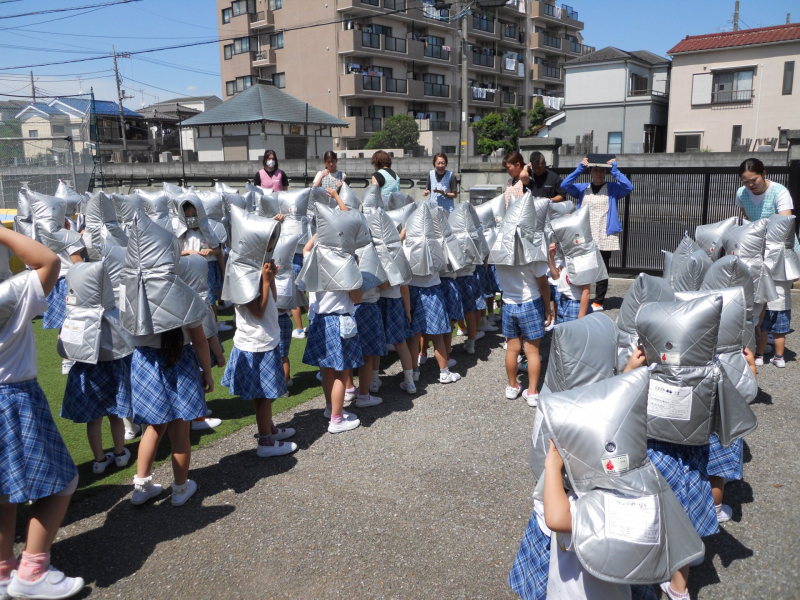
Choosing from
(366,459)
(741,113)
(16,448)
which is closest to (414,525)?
(366,459)

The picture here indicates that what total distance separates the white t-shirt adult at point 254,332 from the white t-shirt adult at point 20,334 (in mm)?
1450

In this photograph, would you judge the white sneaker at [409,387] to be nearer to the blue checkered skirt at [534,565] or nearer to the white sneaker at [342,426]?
the white sneaker at [342,426]

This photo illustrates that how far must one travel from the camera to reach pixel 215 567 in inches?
130

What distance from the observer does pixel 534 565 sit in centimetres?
251

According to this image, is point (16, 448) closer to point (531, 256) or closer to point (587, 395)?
point (587, 395)

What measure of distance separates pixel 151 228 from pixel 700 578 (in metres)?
3.59

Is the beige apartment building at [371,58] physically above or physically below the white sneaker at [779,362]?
above

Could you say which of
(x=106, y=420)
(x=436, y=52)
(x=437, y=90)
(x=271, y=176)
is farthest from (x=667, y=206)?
(x=436, y=52)

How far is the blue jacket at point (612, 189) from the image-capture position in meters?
7.77

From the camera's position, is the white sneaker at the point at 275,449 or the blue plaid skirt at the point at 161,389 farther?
the white sneaker at the point at 275,449

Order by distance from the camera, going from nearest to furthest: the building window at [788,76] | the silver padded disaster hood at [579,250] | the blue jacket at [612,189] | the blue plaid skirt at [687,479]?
the blue plaid skirt at [687,479]
the silver padded disaster hood at [579,250]
the blue jacket at [612,189]
the building window at [788,76]

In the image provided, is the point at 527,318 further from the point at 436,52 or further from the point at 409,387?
the point at 436,52

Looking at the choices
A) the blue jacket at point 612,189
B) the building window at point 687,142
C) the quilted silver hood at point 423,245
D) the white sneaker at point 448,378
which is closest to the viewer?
the quilted silver hood at point 423,245

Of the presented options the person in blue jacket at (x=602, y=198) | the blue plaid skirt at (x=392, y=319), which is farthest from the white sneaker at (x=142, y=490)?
the person in blue jacket at (x=602, y=198)
